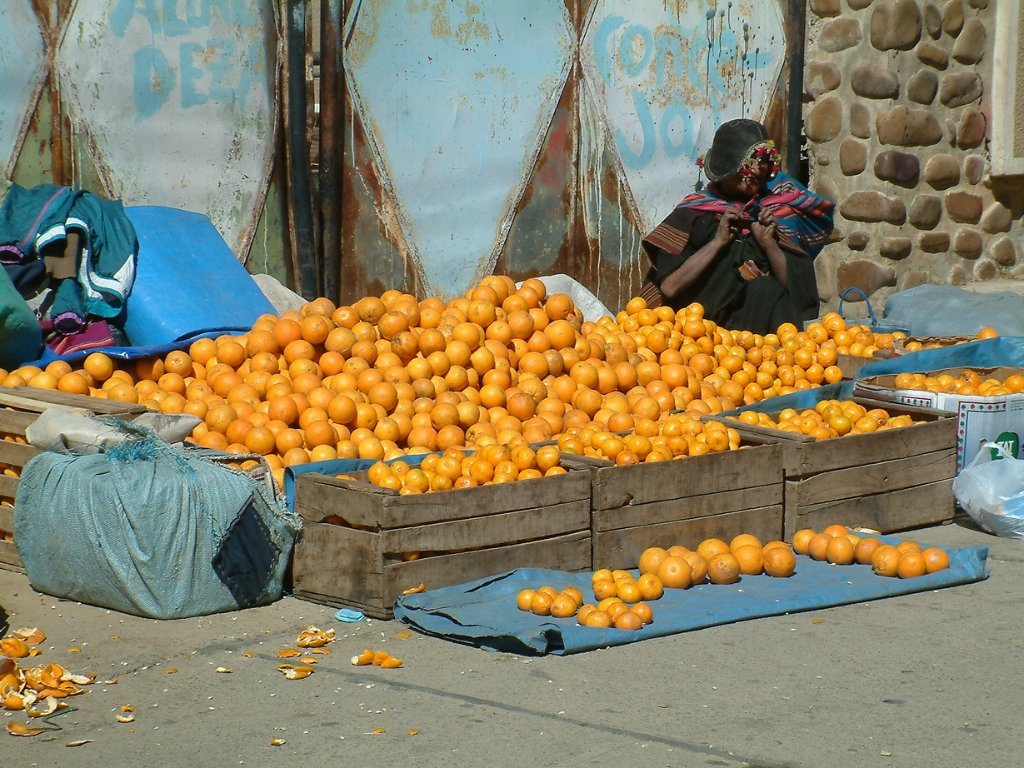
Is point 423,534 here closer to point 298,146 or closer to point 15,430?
point 15,430

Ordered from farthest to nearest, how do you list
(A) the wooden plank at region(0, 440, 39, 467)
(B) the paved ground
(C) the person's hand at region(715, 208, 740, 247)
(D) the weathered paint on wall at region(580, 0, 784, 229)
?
1. (D) the weathered paint on wall at region(580, 0, 784, 229)
2. (C) the person's hand at region(715, 208, 740, 247)
3. (A) the wooden plank at region(0, 440, 39, 467)
4. (B) the paved ground

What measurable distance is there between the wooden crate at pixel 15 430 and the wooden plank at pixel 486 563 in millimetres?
1309

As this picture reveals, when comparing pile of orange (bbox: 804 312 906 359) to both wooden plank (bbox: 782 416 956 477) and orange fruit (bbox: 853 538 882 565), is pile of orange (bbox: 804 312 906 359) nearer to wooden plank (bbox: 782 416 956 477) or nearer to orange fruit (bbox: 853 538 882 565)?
wooden plank (bbox: 782 416 956 477)

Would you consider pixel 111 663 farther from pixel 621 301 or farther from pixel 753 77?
pixel 753 77

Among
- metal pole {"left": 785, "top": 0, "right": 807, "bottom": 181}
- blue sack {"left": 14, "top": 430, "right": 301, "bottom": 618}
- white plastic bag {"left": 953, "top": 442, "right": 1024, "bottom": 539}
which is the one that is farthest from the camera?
metal pole {"left": 785, "top": 0, "right": 807, "bottom": 181}

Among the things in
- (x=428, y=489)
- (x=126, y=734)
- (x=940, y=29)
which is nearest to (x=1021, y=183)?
(x=940, y=29)

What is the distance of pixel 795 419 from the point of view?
595cm

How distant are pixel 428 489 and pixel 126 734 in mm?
1538

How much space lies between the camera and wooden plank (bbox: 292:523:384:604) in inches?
184

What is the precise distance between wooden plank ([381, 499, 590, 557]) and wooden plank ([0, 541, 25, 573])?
1.54 metres

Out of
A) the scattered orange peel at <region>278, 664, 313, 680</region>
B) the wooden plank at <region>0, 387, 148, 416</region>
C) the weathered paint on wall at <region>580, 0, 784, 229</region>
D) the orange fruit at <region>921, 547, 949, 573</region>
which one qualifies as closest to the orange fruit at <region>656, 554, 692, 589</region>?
the orange fruit at <region>921, 547, 949, 573</region>

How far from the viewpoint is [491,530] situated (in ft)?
15.8

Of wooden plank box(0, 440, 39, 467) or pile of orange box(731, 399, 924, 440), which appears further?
pile of orange box(731, 399, 924, 440)

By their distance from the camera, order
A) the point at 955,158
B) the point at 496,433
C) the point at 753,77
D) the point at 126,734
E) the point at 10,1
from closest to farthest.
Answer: the point at 126,734
the point at 496,433
the point at 10,1
the point at 753,77
the point at 955,158
